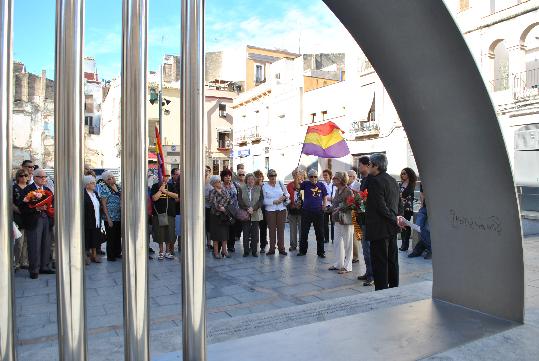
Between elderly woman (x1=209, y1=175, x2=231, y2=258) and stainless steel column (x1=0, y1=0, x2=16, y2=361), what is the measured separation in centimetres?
656

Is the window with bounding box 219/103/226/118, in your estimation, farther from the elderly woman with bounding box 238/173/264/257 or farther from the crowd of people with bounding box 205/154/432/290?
the elderly woman with bounding box 238/173/264/257

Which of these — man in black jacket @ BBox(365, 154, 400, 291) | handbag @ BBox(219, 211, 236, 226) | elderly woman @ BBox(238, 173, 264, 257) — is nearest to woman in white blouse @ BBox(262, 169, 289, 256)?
elderly woman @ BBox(238, 173, 264, 257)

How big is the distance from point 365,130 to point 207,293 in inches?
862

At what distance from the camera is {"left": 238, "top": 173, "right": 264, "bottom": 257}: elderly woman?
27.7ft

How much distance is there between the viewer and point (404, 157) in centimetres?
2359

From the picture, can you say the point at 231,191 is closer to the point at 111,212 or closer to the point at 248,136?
the point at 111,212

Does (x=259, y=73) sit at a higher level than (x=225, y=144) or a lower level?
higher

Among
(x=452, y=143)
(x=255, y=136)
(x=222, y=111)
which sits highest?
(x=222, y=111)

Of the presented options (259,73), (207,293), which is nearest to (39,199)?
(207,293)

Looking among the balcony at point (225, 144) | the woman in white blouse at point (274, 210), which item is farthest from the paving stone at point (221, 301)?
the balcony at point (225, 144)

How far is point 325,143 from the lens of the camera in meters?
13.2

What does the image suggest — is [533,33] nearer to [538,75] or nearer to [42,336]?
[538,75]

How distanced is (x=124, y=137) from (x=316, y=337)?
1706 mm

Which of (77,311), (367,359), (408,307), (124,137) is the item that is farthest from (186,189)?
(408,307)
